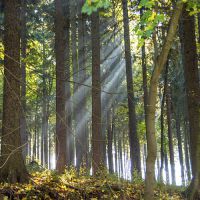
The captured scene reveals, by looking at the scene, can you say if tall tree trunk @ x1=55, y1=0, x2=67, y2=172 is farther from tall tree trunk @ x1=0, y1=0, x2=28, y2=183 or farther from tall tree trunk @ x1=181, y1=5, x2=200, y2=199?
tall tree trunk @ x1=181, y1=5, x2=200, y2=199

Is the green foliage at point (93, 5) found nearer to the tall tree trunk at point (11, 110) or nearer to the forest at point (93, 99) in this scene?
the forest at point (93, 99)

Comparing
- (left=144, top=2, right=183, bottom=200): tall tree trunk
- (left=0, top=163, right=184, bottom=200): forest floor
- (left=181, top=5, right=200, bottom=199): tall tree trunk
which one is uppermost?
(left=181, top=5, right=200, bottom=199): tall tree trunk

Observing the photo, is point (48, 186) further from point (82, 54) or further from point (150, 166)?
point (82, 54)

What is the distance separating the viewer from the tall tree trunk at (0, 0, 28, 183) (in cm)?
687

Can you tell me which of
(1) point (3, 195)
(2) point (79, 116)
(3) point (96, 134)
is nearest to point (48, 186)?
(1) point (3, 195)

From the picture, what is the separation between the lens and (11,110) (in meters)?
7.15

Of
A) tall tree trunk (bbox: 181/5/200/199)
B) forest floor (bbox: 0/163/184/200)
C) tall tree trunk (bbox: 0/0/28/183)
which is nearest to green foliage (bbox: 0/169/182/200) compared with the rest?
forest floor (bbox: 0/163/184/200)

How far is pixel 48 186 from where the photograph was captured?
7027 millimetres

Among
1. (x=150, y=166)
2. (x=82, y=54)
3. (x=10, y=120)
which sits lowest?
(x=150, y=166)

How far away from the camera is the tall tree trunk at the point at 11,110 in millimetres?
6871

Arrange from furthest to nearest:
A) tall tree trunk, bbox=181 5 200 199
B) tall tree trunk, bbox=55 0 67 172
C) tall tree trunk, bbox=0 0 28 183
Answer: tall tree trunk, bbox=55 0 67 172 < tall tree trunk, bbox=181 5 200 199 < tall tree trunk, bbox=0 0 28 183

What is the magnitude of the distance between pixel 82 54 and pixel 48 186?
14.5 metres

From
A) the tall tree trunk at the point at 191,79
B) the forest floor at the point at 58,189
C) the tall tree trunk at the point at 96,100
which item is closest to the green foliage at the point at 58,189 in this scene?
the forest floor at the point at 58,189

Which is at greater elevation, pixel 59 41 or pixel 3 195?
pixel 59 41
